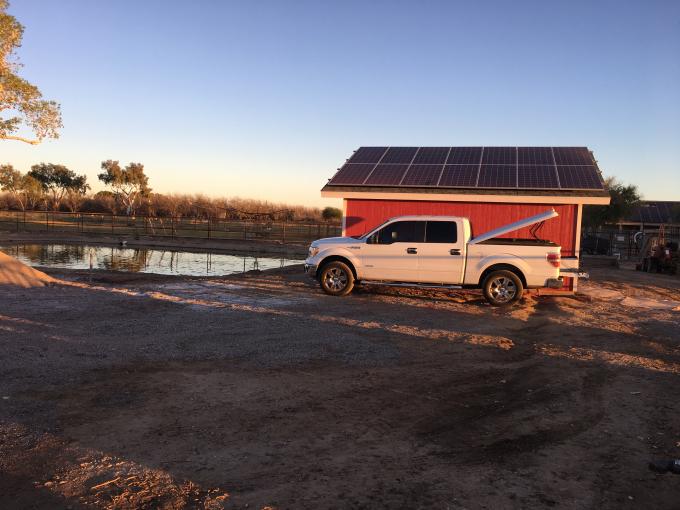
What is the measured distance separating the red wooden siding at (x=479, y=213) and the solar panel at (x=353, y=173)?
2.08 ft

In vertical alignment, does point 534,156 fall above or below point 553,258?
above

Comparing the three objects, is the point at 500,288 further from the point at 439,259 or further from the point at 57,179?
the point at 57,179

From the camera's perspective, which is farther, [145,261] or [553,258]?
[145,261]

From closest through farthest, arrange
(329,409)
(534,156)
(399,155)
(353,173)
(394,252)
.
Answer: (329,409)
(394,252)
(353,173)
(534,156)
(399,155)

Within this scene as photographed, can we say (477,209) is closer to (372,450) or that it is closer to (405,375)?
(405,375)

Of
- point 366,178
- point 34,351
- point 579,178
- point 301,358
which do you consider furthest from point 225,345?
point 579,178

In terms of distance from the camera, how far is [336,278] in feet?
45.2

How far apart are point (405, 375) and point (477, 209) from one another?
33.2ft

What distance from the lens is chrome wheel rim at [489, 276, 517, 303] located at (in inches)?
499

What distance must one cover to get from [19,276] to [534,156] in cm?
1574

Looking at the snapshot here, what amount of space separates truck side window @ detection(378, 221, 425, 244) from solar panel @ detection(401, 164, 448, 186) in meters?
3.26

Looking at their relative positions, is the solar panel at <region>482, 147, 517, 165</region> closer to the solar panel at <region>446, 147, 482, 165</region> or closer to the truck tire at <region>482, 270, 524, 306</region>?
the solar panel at <region>446, 147, 482, 165</region>

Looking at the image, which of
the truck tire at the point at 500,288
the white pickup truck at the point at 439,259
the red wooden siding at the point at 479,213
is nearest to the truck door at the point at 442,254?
the white pickup truck at the point at 439,259

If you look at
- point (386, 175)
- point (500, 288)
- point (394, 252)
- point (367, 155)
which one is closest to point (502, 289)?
point (500, 288)
